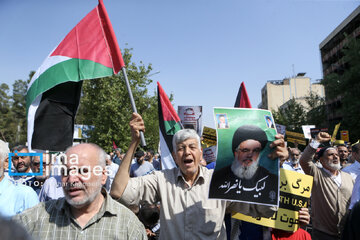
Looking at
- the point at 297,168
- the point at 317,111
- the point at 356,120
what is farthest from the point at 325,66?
the point at 297,168

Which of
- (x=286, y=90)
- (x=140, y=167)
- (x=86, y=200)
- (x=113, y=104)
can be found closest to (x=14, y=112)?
(x=113, y=104)

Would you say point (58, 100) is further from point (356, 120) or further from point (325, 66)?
point (325, 66)

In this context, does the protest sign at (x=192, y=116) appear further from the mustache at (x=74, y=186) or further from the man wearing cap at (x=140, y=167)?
the mustache at (x=74, y=186)

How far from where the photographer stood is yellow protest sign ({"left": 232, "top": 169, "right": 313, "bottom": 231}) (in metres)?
3.16

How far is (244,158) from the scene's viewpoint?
109 inches

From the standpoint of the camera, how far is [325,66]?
2098 inches

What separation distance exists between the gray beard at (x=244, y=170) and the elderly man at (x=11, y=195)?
2.02 metres

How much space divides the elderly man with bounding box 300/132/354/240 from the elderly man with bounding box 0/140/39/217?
3.37 m

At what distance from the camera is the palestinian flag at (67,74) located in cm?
427

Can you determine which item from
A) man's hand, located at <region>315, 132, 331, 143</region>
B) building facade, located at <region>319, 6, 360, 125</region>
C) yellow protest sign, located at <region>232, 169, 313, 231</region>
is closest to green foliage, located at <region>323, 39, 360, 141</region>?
building facade, located at <region>319, 6, 360, 125</region>

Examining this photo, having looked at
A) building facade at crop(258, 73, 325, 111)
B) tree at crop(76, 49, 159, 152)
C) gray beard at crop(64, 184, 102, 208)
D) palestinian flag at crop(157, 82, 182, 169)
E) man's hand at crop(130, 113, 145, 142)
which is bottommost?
gray beard at crop(64, 184, 102, 208)

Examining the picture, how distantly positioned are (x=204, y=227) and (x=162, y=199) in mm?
425

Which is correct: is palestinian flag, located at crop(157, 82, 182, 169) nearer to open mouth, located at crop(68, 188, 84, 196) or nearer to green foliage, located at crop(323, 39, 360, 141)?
open mouth, located at crop(68, 188, 84, 196)

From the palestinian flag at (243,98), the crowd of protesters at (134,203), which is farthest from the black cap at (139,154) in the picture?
the crowd of protesters at (134,203)
